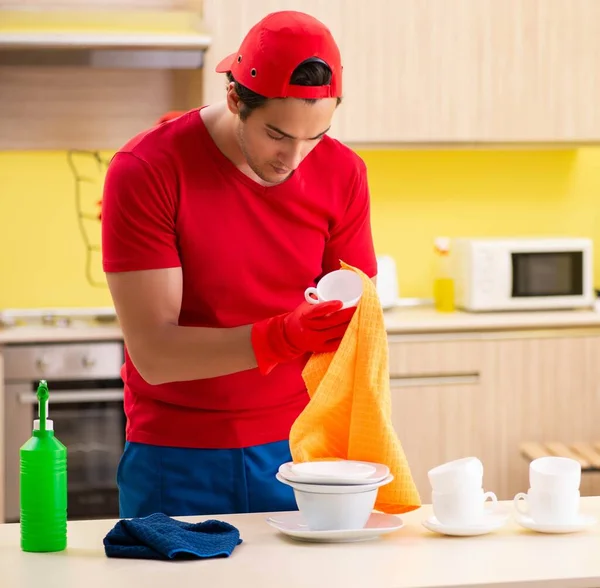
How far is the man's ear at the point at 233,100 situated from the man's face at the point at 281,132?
0.02 meters

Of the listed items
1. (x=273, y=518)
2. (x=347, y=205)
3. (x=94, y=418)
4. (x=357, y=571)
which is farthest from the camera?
(x=94, y=418)

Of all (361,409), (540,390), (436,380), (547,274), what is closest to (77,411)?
(436,380)

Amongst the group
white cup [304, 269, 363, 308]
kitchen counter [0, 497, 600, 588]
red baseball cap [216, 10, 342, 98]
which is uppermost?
red baseball cap [216, 10, 342, 98]

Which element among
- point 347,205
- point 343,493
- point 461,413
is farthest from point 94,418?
point 343,493

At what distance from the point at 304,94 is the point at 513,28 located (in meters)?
2.34

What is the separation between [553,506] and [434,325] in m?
1.92

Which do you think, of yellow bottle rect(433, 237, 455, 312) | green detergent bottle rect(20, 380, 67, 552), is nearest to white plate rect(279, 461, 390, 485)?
green detergent bottle rect(20, 380, 67, 552)

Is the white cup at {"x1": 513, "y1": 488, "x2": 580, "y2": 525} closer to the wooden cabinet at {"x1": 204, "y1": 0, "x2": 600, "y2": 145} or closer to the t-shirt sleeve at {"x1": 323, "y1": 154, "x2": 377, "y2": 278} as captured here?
the t-shirt sleeve at {"x1": 323, "y1": 154, "x2": 377, "y2": 278}

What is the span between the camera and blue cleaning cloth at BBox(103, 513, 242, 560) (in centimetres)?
146

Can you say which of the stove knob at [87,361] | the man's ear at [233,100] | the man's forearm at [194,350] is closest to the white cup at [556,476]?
the man's forearm at [194,350]

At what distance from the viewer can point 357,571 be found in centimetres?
140

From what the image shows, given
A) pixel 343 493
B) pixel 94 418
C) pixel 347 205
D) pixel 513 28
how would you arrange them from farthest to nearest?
pixel 513 28 → pixel 94 418 → pixel 347 205 → pixel 343 493

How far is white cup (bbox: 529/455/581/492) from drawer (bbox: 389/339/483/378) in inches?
73.6

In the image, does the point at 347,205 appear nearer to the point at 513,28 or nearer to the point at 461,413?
the point at 461,413
